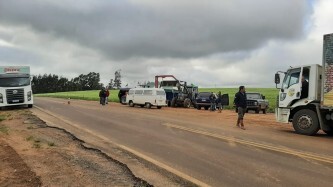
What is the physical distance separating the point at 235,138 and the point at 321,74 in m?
5.12

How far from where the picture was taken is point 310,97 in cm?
1648

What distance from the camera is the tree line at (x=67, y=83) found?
174m

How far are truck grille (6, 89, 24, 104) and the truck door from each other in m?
20.8

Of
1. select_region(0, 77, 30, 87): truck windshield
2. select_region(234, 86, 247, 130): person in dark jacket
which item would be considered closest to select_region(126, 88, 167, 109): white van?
select_region(0, 77, 30, 87): truck windshield

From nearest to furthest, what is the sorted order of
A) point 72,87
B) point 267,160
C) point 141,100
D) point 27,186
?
point 27,186 < point 267,160 < point 141,100 < point 72,87

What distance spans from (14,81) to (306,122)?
22469mm

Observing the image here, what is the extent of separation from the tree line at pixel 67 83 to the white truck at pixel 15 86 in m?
138

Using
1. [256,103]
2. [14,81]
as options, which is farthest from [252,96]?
[14,81]

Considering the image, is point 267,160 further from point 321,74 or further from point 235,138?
point 321,74

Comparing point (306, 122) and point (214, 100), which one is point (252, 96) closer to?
point (214, 100)

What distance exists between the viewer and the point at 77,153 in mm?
10414

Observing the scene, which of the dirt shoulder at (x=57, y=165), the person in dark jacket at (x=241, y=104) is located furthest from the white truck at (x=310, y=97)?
the dirt shoulder at (x=57, y=165)

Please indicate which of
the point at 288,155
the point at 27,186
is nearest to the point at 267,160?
the point at 288,155

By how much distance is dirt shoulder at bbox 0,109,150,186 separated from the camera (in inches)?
291
